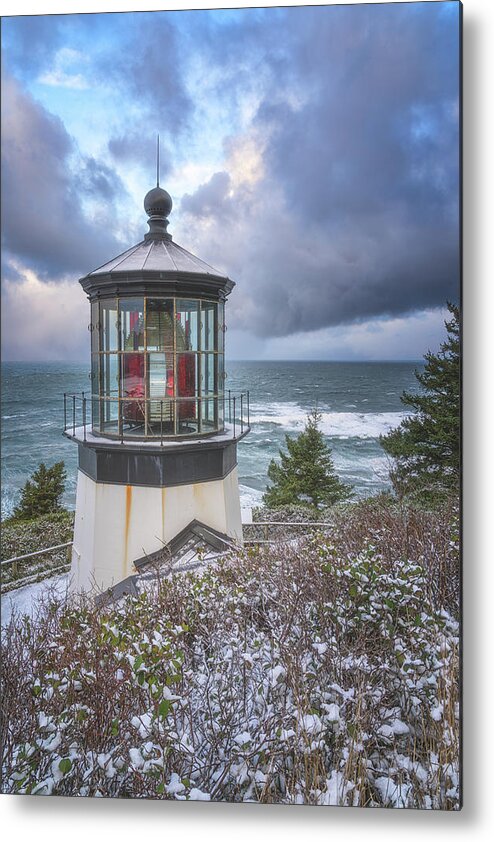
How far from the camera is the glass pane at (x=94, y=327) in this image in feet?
8.53

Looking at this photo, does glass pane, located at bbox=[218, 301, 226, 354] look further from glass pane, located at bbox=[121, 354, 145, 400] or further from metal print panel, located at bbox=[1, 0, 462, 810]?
glass pane, located at bbox=[121, 354, 145, 400]

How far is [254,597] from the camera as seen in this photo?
217cm

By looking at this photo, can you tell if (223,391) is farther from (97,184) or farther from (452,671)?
(452,671)

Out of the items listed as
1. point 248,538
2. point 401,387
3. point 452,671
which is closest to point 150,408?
point 248,538

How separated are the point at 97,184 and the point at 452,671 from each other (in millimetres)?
2404

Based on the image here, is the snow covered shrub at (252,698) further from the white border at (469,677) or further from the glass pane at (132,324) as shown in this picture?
the glass pane at (132,324)

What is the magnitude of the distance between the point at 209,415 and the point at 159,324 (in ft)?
1.78

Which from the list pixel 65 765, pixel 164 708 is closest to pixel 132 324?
pixel 164 708

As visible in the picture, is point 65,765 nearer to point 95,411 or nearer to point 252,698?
point 252,698

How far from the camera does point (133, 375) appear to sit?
8.91 feet

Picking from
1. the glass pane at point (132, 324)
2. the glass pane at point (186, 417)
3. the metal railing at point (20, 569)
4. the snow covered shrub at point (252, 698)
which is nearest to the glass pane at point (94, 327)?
the glass pane at point (132, 324)

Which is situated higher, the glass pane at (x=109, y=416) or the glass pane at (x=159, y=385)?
the glass pane at (x=159, y=385)

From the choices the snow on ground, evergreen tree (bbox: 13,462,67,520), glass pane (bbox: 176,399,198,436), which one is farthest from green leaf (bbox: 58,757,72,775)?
glass pane (bbox: 176,399,198,436)

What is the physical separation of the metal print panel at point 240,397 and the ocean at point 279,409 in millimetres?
13
